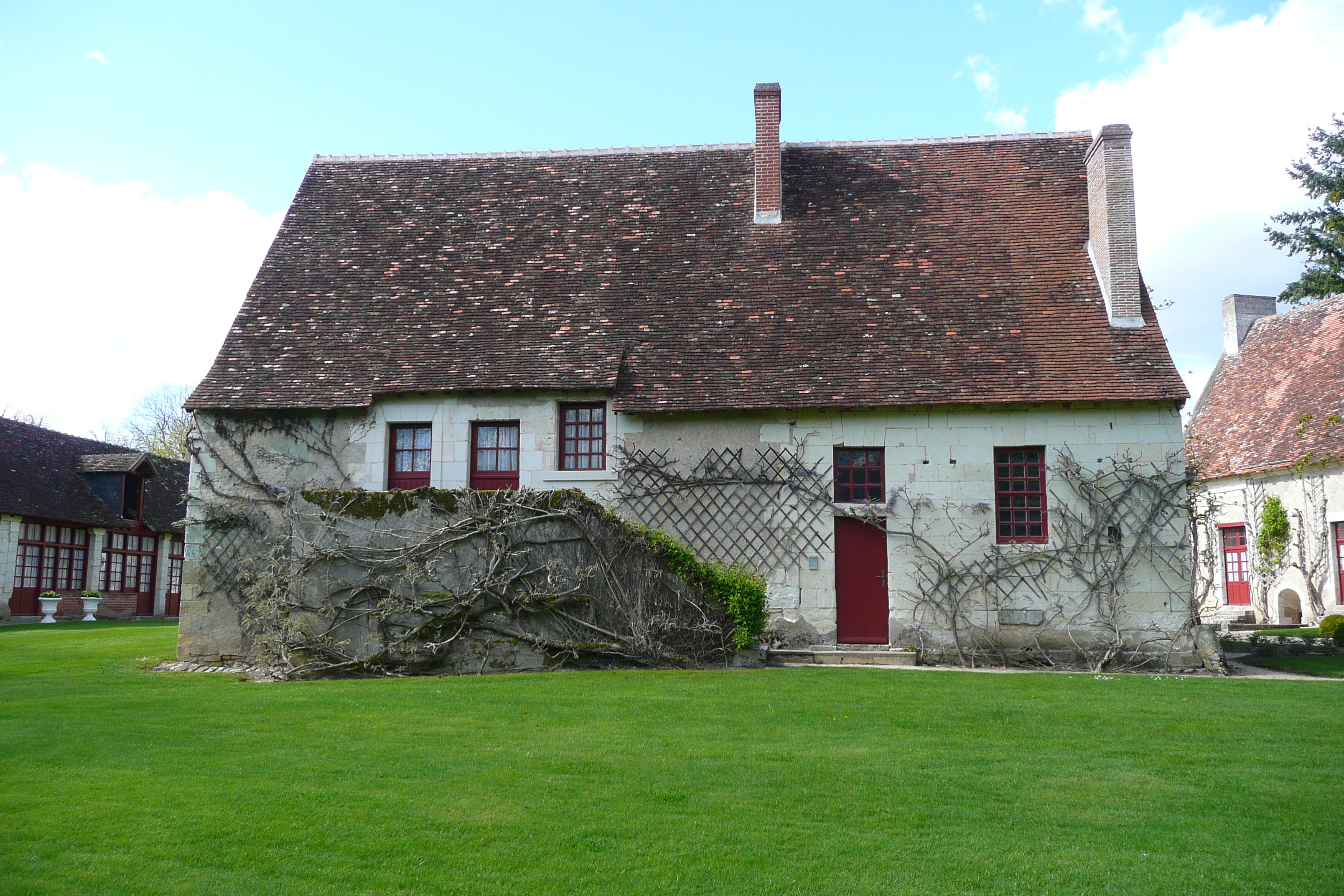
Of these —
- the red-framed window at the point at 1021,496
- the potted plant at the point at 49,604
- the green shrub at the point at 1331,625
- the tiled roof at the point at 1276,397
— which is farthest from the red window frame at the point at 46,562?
the green shrub at the point at 1331,625

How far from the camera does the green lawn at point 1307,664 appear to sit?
12.2 m

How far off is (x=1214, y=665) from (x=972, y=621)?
302 cm

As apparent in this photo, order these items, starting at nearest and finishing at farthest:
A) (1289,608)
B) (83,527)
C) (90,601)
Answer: (1289,608) → (90,601) → (83,527)

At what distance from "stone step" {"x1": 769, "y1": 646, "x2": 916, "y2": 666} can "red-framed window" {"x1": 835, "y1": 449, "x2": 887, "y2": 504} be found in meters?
2.19

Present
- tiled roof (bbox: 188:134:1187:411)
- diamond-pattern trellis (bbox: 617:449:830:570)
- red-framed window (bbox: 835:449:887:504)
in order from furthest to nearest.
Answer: tiled roof (bbox: 188:134:1187:411), red-framed window (bbox: 835:449:887:504), diamond-pattern trellis (bbox: 617:449:830:570)

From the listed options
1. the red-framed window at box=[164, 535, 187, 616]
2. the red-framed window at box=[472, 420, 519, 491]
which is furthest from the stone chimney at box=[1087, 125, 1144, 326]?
the red-framed window at box=[164, 535, 187, 616]

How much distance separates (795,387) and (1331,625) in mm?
10037

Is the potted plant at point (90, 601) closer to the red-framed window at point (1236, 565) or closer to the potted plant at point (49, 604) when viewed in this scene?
the potted plant at point (49, 604)

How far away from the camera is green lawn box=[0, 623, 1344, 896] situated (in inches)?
175

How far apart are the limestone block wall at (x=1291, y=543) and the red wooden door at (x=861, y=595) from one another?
8.09m

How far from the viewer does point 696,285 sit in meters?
15.2

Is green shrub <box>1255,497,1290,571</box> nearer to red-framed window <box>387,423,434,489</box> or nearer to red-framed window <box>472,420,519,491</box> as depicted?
red-framed window <box>472,420,519,491</box>

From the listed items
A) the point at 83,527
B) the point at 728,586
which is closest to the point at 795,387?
the point at 728,586

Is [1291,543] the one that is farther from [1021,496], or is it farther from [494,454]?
[494,454]
